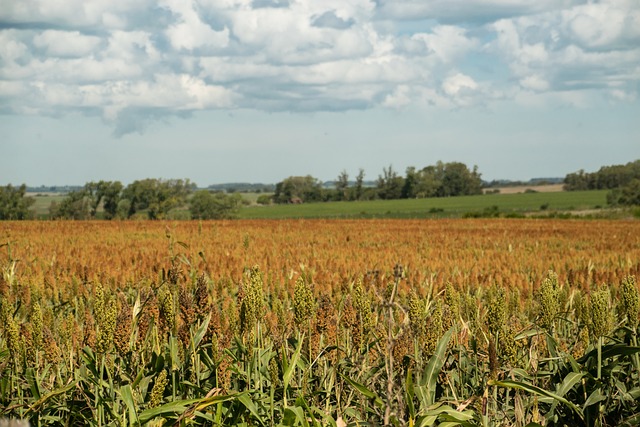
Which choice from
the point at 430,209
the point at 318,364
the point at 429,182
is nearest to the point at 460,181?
the point at 429,182

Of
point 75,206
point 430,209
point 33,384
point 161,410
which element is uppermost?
point 161,410

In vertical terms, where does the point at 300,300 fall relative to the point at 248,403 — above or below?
above

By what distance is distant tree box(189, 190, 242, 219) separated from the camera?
3322 inches

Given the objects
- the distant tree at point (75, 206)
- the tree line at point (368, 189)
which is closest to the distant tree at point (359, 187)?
the tree line at point (368, 189)

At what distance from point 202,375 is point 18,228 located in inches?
1005

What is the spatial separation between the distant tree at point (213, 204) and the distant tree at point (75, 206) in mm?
12490

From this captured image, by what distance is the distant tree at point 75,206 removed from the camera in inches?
2990

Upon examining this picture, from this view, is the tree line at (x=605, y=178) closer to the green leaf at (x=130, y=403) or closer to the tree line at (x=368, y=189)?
the tree line at (x=368, y=189)

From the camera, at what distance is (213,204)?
3351 inches

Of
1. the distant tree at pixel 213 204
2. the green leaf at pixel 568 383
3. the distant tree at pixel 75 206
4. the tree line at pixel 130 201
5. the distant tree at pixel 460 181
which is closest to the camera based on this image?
the green leaf at pixel 568 383

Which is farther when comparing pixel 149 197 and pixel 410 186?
pixel 410 186

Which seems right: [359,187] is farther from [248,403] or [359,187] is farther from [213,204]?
[248,403]

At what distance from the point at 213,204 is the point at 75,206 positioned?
16314mm

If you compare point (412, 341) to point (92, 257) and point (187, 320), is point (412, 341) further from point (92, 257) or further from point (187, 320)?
point (92, 257)
